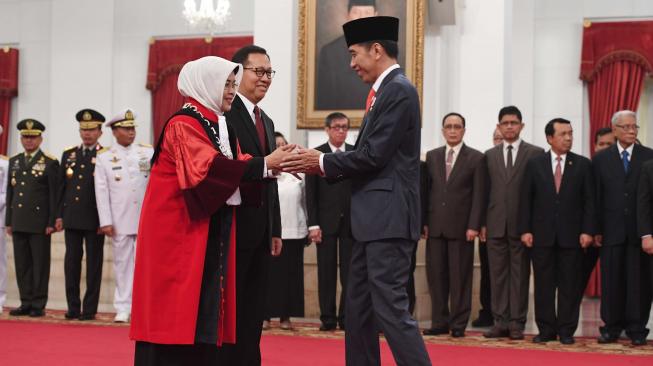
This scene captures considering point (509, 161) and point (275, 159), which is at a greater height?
point (509, 161)

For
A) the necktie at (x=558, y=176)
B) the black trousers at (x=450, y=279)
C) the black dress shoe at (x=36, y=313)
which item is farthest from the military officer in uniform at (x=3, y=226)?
the necktie at (x=558, y=176)

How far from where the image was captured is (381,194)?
3.49 metres

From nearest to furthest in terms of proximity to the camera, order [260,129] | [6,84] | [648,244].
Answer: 1. [260,129]
2. [648,244]
3. [6,84]

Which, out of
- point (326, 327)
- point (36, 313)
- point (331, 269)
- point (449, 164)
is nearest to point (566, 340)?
point (449, 164)

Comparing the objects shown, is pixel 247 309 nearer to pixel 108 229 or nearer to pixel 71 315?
pixel 108 229

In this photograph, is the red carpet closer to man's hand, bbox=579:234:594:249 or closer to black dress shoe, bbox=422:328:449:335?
black dress shoe, bbox=422:328:449:335

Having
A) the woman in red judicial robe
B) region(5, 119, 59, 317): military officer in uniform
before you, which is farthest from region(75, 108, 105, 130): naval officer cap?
the woman in red judicial robe

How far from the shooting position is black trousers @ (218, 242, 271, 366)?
3580mm

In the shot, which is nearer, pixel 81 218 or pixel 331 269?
pixel 331 269

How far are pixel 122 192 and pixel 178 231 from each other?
3936mm

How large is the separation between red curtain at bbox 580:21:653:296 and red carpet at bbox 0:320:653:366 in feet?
17.3

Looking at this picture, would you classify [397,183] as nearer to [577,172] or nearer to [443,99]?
[577,172]

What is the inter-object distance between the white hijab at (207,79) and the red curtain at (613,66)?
7.84 m

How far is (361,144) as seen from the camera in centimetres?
354
